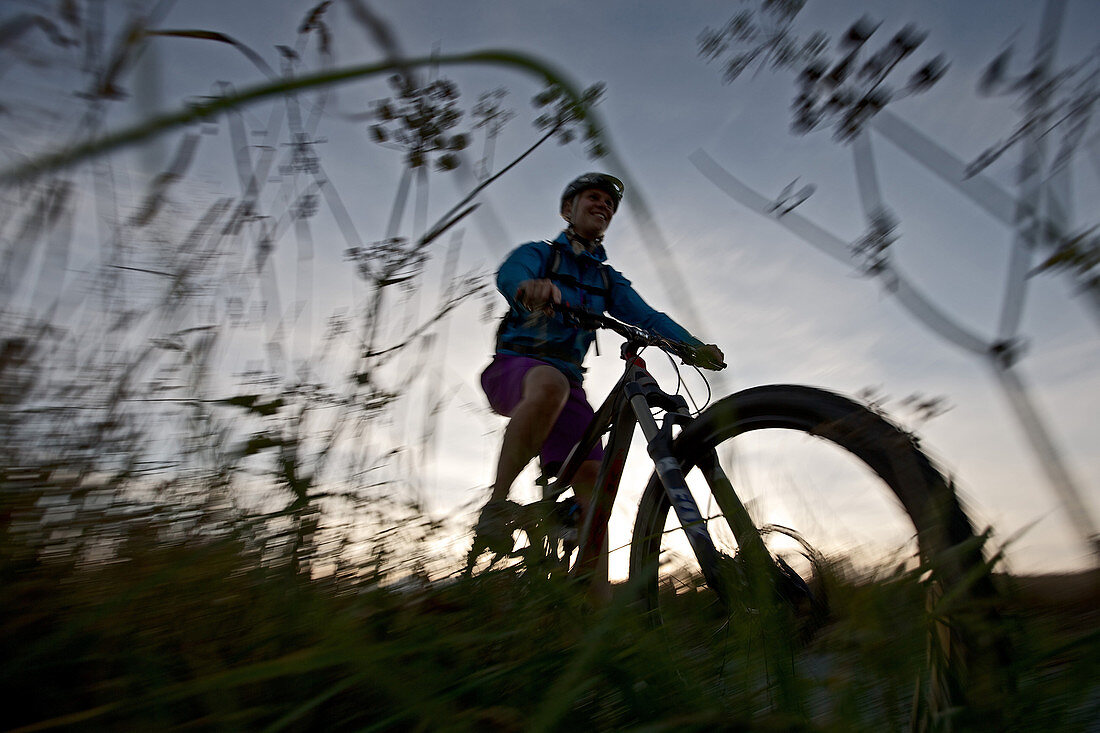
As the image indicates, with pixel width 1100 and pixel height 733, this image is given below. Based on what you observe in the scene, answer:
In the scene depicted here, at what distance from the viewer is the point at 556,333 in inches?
116

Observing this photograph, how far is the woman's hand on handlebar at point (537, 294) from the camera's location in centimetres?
224

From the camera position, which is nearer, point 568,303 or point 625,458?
point 625,458

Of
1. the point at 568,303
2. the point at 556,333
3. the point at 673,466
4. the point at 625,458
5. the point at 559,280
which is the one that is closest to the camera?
the point at 673,466

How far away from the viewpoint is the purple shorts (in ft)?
9.21

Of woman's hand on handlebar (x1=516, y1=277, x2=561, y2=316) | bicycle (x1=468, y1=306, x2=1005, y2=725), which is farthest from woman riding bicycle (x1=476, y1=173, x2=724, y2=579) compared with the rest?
bicycle (x1=468, y1=306, x2=1005, y2=725)

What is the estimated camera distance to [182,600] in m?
0.93

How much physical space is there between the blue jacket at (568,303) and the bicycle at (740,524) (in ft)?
1.00

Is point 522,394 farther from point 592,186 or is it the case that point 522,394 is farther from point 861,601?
point 861,601

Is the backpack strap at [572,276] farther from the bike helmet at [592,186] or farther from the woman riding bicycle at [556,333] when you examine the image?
the bike helmet at [592,186]

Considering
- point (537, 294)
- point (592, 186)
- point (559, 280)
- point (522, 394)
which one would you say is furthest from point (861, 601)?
point (592, 186)

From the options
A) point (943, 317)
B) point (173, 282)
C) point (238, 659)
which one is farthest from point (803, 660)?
point (173, 282)

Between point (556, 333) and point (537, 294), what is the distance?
0.70m

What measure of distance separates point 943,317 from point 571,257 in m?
2.78

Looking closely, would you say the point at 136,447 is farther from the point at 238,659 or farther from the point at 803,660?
the point at 803,660
